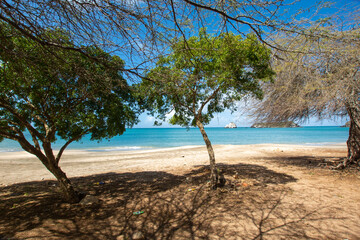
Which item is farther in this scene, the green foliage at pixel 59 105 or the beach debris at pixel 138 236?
the green foliage at pixel 59 105

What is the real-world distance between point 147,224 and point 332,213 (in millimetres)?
4107

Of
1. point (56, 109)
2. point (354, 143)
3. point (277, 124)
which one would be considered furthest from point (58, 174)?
point (354, 143)

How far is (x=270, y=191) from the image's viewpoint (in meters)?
5.80

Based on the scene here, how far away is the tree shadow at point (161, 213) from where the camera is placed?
3652mm

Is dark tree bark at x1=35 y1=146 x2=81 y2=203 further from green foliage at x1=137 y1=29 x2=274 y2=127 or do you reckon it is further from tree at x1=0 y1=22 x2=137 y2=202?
green foliage at x1=137 y1=29 x2=274 y2=127

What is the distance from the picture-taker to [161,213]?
460 cm

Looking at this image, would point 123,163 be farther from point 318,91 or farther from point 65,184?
point 318,91

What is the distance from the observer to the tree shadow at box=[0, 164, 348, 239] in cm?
365

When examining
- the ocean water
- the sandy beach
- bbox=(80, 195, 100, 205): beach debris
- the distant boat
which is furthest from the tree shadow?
the distant boat

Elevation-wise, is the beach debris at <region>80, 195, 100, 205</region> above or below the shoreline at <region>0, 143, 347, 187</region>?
above

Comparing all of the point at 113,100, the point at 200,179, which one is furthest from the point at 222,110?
the point at 113,100

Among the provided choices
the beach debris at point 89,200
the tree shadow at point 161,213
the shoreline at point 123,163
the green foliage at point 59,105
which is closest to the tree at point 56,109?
the green foliage at point 59,105

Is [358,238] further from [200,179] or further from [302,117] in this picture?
[302,117]

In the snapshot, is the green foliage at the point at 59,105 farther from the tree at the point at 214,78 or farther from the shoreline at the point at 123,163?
the shoreline at the point at 123,163
